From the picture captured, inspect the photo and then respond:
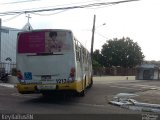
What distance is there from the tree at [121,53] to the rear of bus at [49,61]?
73729 millimetres

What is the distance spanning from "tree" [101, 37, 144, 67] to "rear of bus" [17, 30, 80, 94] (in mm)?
73729

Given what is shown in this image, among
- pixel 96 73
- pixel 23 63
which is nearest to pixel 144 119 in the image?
pixel 23 63

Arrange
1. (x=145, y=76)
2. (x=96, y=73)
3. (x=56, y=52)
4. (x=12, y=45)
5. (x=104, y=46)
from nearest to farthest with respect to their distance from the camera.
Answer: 1. (x=56, y=52)
2. (x=96, y=73)
3. (x=12, y=45)
4. (x=145, y=76)
5. (x=104, y=46)

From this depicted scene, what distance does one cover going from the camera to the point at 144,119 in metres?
13.4

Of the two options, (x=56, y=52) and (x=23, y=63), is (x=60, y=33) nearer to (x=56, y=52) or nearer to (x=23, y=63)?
(x=56, y=52)

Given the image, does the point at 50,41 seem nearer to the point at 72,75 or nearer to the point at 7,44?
the point at 72,75

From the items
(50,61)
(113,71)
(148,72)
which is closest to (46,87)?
(50,61)

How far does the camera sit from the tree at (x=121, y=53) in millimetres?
93375

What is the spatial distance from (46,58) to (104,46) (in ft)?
255

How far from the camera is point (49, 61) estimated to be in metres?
19.0

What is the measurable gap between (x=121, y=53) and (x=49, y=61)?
250 feet

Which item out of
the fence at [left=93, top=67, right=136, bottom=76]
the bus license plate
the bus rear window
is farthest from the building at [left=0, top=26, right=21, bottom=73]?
the bus license plate

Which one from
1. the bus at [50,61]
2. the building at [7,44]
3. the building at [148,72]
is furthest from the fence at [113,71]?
the bus at [50,61]

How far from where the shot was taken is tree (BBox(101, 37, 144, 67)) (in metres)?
93.4
